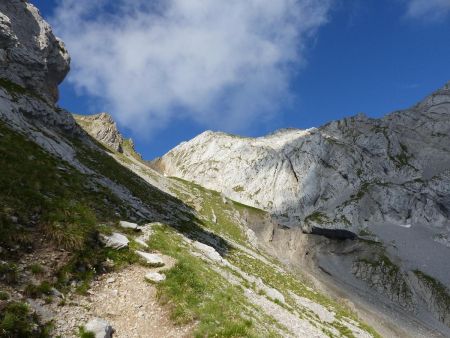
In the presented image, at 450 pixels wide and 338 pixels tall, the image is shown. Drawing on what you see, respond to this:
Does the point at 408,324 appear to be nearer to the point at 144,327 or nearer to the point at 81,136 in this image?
the point at 81,136

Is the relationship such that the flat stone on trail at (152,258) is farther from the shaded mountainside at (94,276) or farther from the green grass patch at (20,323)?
the green grass patch at (20,323)

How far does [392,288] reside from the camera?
160 metres

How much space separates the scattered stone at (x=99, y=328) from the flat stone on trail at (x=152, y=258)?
5.59 meters

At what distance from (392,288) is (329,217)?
47.0 meters

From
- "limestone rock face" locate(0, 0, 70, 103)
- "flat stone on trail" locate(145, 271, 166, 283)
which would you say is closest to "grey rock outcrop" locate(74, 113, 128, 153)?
"limestone rock face" locate(0, 0, 70, 103)

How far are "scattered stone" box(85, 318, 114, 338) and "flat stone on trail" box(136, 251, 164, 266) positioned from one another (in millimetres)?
5587

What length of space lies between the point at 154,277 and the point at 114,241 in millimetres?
3432

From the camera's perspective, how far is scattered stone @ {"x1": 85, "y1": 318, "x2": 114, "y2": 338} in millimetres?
15672

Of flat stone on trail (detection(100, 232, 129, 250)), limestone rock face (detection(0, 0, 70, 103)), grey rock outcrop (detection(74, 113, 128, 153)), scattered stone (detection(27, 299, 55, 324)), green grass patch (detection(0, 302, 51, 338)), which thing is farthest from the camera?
grey rock outcrop (detection(74, 113, 128, 153))

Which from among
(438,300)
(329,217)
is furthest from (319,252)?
(438,300)

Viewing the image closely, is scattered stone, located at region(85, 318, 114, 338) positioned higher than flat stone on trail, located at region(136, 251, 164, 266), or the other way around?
flat stone on trail, located at region(136, 251, 164, 266)

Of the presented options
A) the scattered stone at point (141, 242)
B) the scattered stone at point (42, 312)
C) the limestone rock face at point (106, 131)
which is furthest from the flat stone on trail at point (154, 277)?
the limestone rock face at point (106, 131)

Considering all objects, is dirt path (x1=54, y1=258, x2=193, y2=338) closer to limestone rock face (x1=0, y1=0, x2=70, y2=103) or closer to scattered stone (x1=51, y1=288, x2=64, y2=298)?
scattered stone (x1=51, y1=288, x2=64, y2=298)

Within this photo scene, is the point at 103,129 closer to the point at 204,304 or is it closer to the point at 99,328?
the point at 204,304
